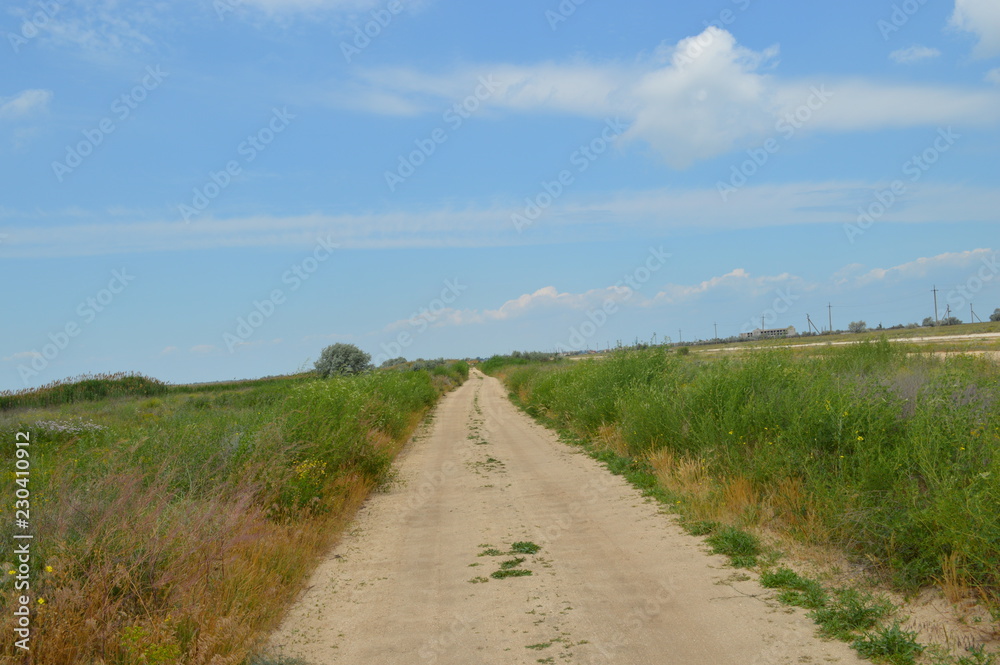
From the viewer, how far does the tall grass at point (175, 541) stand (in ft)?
14.5

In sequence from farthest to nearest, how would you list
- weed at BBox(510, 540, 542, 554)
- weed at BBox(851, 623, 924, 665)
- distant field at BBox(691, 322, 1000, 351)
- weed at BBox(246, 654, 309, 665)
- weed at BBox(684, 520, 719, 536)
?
1. distant field at BBox(691, 322, 1000, 351)
2. weed at BBox(684, 520, 719, 536)
3. weed at BBox(510, 540, 542, 554)
4. weed at BBox(246, 654, 309, 665)
5. weed at BBox(851, 623, 924, 665)

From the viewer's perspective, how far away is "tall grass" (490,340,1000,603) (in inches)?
214

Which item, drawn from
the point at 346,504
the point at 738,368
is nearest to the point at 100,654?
the point at 346,504

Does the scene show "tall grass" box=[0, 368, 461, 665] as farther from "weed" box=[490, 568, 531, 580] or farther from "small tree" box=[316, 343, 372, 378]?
"small tree" box=[316, 343, 372, 378]

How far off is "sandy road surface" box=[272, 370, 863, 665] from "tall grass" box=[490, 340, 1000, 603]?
1.01 metres

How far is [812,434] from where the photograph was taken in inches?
313

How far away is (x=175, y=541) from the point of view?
17.9ft

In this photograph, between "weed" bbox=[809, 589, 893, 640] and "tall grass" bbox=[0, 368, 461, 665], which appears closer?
"tall grass" bbox=[0, 368, 461, 665]

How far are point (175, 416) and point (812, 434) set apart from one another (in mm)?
9555

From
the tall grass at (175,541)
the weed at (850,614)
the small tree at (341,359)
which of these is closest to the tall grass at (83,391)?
the small tree at (341,359)

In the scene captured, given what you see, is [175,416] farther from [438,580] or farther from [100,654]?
[100,654]

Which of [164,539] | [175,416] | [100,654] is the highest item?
[175,416]

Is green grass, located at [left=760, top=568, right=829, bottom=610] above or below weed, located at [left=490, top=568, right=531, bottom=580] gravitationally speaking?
above

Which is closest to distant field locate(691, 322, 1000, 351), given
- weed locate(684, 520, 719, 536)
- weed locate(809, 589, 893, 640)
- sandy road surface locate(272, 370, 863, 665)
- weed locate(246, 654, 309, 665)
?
weed locate(684, 520, 719, 536)
